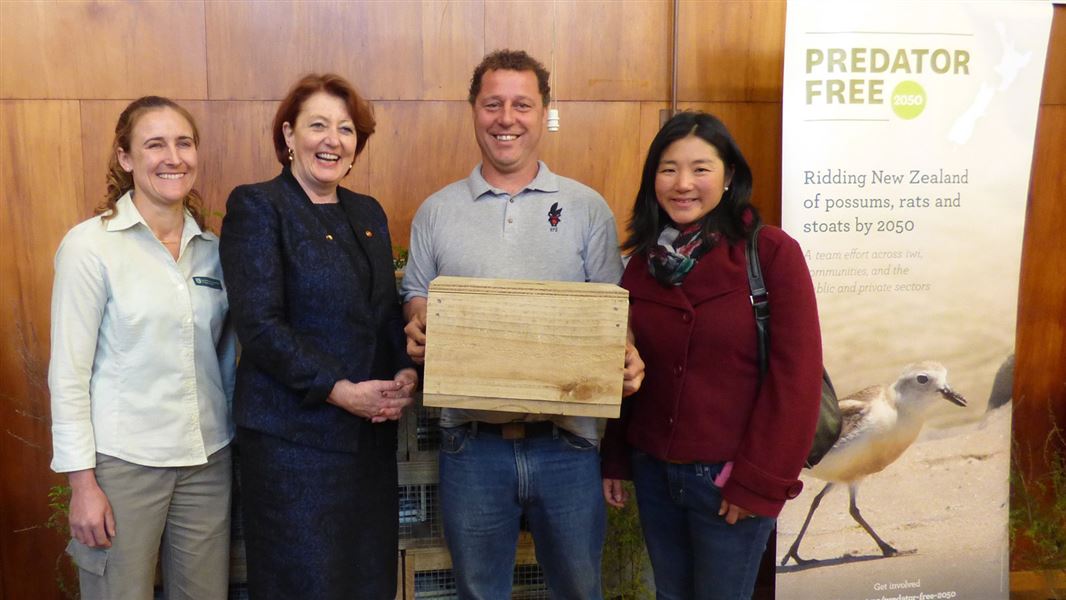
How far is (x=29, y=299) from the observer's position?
109 inches

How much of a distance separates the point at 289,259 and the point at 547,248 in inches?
22.9

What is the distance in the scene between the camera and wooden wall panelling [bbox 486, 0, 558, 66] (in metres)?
2.80

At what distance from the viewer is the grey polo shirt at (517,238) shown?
184cm

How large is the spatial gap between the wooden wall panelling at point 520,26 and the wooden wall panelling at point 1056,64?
1.86 meters

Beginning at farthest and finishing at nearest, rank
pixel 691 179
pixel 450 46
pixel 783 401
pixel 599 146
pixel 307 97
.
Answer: pixel 599 146
pixel 450 46
pixel 307 97
pixel 691 179
pixel 783 401

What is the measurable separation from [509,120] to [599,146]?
113cm

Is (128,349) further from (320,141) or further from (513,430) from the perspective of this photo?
(513,430)

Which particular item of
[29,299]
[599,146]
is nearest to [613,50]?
[599,146]

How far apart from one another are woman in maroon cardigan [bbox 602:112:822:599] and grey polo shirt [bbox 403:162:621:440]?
0.16m

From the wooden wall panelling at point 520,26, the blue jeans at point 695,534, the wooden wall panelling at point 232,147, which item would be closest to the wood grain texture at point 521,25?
the wooden wall panelling at point 520,26

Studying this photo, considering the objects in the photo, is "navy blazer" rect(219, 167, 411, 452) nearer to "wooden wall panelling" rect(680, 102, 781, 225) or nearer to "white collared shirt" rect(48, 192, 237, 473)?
"white collared shirt" rect(48, 192, 237, 473)

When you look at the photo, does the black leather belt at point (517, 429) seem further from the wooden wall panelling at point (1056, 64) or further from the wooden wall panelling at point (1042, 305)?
the wooden wall panelling at point (1056, 64)

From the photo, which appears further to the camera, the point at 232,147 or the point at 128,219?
the point at 232,147

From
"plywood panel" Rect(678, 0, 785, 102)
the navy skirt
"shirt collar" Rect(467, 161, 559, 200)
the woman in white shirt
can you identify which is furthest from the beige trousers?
"plywood panel" Rect(678, 0, 785, 102)
